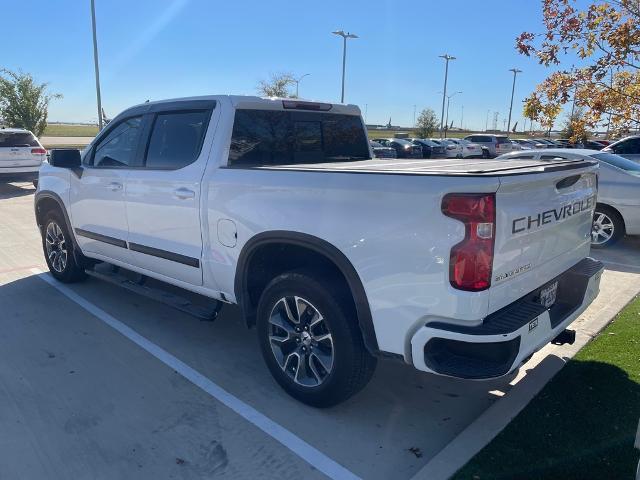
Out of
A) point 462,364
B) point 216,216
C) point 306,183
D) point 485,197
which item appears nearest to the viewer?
point 485,197

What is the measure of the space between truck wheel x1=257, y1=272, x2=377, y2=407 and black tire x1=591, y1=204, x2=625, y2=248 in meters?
6.18

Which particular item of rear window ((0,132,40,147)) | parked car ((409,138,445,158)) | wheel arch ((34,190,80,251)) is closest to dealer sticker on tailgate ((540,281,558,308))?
wheel arch ((34,190,80,251))

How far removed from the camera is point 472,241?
2.59 metres

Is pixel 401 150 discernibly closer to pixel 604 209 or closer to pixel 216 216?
pixel 604 209

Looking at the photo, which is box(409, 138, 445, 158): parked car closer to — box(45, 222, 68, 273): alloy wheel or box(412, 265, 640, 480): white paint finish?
box(412, 265, 640, 480): white paint finish

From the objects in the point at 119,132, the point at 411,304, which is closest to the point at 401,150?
the point at 119,132

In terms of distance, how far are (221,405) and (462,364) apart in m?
1.67

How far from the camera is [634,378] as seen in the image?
372 cm

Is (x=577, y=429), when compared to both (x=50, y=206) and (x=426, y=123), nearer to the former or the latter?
(x=50, y=206)

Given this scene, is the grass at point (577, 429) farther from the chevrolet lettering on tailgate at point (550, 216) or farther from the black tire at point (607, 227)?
the black tire at point (607, 227)

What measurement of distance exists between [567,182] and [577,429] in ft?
4.80

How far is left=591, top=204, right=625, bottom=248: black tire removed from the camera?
8039 mm

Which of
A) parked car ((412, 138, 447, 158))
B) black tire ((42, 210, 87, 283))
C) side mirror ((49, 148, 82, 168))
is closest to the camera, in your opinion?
side mirror ((49, 148, 82, 168))

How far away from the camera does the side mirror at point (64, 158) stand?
520cm
